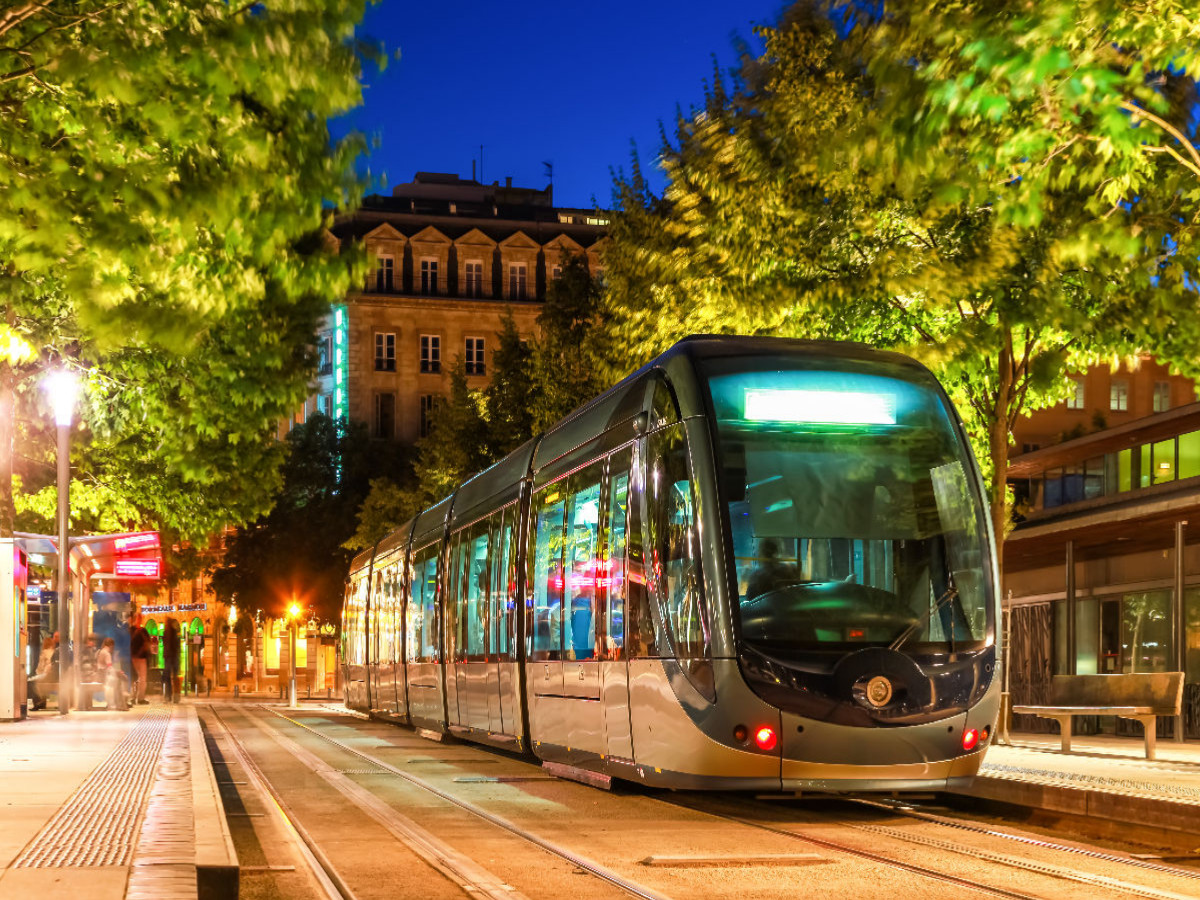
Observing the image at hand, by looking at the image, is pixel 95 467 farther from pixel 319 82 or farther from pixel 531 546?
pixel 319 82

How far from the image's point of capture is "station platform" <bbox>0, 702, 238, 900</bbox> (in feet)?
25.6

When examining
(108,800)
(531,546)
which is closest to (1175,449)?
(531,546)

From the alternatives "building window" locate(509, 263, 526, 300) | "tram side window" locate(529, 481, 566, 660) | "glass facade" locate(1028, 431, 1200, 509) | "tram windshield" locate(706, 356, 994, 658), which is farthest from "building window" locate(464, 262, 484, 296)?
"tram windshield" locate(706, 356, 994, 658)

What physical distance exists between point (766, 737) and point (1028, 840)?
6.09ft

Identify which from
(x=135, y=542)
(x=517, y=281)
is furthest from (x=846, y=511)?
(x=517, y=281)

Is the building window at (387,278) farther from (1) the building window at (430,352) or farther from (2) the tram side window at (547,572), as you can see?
(2) the tram side window at (547,572)

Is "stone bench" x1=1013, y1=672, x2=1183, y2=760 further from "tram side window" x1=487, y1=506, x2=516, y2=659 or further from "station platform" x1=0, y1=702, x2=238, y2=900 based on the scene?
"station platform" x1=0, y1=702, x2=238, y2=900

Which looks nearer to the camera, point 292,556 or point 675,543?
point 675,543

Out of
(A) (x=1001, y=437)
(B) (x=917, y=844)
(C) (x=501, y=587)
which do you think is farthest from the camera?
(A) (x=1001, y=437)

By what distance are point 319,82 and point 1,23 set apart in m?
2.03

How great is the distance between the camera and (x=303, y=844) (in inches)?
449

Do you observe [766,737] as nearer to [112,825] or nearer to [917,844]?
[917,844]

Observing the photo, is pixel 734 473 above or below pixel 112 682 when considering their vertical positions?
above

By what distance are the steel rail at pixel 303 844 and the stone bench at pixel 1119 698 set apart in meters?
8.12
